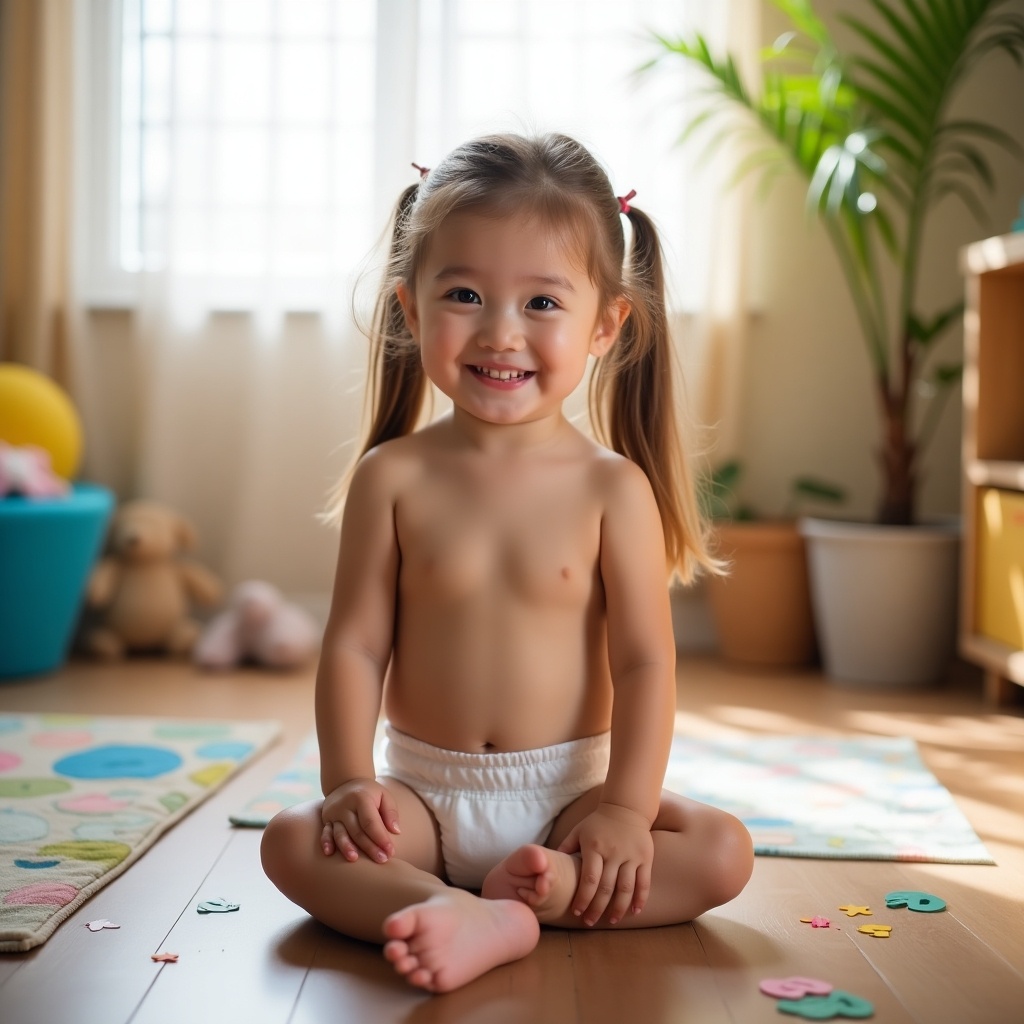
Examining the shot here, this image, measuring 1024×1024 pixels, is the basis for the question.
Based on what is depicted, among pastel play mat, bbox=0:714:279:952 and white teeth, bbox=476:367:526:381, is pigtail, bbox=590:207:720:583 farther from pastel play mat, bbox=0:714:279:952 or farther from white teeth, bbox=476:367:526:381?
pastel play mat, bbox=0:714:279:952

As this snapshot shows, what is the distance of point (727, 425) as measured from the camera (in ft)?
9.62

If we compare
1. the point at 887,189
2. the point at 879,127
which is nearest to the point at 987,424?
the point at 887,189

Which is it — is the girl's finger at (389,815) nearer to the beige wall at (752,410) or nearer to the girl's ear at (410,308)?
the girl's ear at (410,308)

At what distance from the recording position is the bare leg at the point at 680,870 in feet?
3.76

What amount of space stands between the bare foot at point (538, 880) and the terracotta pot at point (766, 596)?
1607 mm

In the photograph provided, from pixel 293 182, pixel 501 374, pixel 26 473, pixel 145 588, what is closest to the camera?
pixel 501 374

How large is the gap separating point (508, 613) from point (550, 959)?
32 cm

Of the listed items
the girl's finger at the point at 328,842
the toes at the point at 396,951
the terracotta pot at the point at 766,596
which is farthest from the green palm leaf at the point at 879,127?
the toes at the point at 396,951

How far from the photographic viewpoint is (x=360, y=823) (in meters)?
1.15

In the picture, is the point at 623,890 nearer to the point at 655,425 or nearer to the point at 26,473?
the point at 655,425

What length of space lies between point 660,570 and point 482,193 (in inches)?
16.1

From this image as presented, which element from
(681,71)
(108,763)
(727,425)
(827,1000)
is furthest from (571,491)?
(681,71)

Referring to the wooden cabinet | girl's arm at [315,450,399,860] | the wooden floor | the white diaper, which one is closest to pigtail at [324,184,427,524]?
girl's arm at [315,450,399,860]

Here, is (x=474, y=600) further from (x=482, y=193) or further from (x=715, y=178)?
(x=715, y=178)
